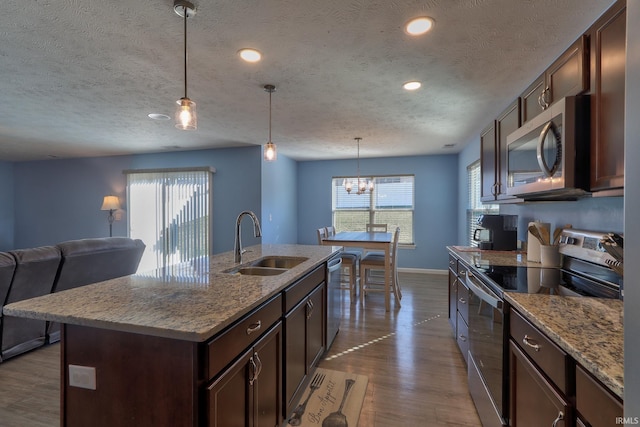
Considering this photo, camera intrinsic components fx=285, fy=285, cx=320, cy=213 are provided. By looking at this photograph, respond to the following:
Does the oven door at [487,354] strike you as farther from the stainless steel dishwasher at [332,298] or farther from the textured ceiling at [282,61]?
the textured ceiling at [282,61]

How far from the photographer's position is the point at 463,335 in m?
2.33

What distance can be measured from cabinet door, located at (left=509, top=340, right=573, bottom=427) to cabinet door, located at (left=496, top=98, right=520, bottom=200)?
1.39 metres

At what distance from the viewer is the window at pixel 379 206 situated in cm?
580

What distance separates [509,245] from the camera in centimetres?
270

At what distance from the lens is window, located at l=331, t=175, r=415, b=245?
5.80m

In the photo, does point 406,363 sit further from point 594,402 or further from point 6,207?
point 6,207

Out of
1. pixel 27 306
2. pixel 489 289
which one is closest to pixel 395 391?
pixel 489 289

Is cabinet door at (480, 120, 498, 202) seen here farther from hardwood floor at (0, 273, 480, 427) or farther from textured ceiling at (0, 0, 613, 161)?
hardwood floor at (0, 273, 480, 427)

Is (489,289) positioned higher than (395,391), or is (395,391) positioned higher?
(489,289)

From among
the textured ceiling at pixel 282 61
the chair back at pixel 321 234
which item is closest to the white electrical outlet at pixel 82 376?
the textured ceiling at pixel 282 61

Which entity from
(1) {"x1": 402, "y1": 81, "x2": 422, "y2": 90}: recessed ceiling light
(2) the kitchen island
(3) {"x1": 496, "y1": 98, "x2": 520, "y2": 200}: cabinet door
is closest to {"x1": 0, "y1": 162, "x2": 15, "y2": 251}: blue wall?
(2) the kitchen island

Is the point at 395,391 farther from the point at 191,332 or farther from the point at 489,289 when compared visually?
the point at 191,332

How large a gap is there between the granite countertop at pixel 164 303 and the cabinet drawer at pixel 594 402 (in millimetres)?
1093

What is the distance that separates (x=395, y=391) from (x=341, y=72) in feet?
7.98
